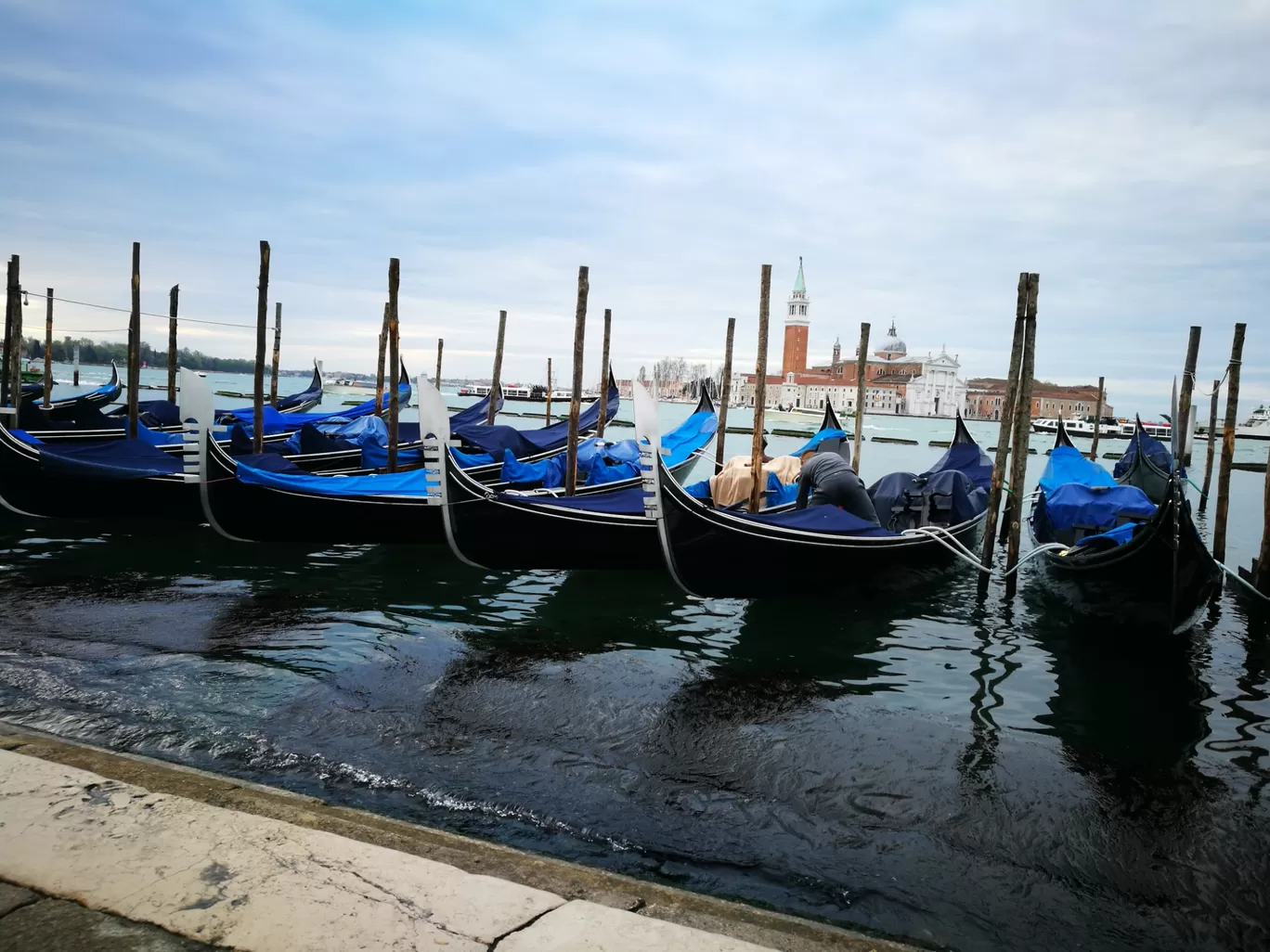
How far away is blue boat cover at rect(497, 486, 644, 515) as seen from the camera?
625cm

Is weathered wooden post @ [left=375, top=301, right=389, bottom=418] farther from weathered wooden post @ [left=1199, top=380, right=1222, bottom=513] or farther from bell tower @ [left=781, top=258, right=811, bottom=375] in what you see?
bell tower @ [left=781, top=258, right=811, bottom=375]

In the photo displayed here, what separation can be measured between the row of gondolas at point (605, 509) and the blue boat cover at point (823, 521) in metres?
0.01

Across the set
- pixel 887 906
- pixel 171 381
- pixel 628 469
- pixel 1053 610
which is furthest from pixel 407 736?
pixel 171 381

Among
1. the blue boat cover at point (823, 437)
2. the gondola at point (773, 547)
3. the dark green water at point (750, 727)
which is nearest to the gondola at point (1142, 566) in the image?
the dark green water at point (750, 727)

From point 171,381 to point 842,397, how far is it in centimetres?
7243

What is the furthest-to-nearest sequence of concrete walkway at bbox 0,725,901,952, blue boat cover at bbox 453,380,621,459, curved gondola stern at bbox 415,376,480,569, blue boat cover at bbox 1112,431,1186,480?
1. blue boat cover at bbox 1112,431,1186,480
2. blue boat cover at bbox 453,380,621,459
3. curved gondola stern at bbox 415,376,480,569
4. concrete walkway at bbox 0,725,901,952

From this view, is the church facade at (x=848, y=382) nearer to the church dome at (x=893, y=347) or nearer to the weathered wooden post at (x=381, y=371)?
the church dome at (x=893, y=347)

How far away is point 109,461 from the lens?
7.87 m

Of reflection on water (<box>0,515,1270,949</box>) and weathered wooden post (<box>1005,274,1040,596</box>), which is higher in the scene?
weathered wooden post (<box>1005,274,1040,596</box>)

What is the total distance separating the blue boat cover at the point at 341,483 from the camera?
691 centimetres

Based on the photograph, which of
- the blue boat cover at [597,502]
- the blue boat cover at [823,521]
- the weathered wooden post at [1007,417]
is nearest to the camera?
the blue boat cover at [823,521]

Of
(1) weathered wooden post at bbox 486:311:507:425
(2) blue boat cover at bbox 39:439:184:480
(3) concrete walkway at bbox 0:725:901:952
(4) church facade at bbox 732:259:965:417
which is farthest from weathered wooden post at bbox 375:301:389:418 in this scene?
(4) church facade at bbox 732:259:965:417

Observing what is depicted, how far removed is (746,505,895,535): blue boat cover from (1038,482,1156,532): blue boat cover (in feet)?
7.82

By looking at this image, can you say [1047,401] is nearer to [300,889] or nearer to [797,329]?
[797,329]
